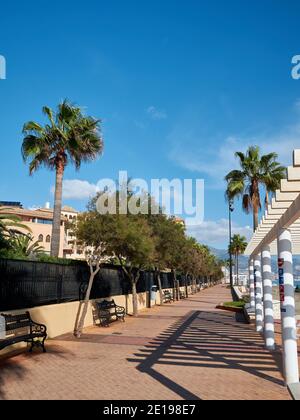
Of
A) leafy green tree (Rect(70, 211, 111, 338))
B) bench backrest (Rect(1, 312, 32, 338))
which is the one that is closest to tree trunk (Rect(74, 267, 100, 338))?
leafy green tree (Rect(70, 211, 111, 338))

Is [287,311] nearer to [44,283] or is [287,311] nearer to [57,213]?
[44,283]

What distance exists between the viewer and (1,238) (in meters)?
18.2

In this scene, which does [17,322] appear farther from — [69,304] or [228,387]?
[228,387]

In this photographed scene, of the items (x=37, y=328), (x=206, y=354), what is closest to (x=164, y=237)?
(x=37, y=328)

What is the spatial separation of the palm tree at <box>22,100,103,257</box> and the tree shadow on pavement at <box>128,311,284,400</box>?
925cm

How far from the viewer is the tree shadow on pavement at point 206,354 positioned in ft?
28.0

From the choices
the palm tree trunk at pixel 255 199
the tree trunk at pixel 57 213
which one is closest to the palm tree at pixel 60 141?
the tree trunk at pixel 57 213

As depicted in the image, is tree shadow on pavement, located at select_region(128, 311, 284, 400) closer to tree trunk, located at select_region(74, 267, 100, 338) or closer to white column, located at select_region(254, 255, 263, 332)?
white column, located at select_region(254, 255, 263, 332)

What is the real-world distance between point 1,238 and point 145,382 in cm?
1261

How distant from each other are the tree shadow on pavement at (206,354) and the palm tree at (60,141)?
364 inches

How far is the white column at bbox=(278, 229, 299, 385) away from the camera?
25.5 ft

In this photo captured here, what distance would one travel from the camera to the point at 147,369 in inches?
348

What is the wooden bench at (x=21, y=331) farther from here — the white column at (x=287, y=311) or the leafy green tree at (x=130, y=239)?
the white column at (x=287, y=311)
